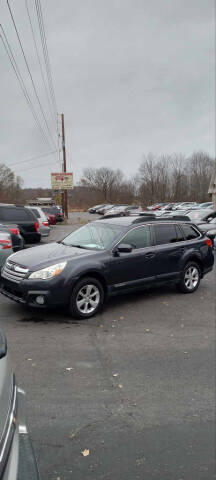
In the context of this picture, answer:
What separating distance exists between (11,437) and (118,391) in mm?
2220

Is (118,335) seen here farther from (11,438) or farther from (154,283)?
(11,438)

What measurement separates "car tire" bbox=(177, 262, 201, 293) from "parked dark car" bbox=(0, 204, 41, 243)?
8028 mm

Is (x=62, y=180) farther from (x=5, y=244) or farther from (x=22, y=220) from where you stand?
(x=5, y=244)

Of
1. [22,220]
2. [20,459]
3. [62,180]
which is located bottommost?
[20,459]

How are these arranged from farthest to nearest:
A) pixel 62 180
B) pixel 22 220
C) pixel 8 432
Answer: pixel 62 180, pixel 22 220, pixel 8 432

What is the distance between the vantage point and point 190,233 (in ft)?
25.3

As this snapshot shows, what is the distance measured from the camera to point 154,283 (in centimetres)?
672

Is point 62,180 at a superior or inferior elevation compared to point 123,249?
superior

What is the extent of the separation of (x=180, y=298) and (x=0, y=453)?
6157mm

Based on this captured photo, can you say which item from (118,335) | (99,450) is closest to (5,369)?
(99,450)

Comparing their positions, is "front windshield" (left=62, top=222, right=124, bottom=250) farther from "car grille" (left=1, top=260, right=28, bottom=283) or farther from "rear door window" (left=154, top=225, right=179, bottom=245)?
"car grille" (left=1, top=260, right=28, bottom=283)

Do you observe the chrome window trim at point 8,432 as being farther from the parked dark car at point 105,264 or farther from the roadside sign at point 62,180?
the roadside sign at point 62,180

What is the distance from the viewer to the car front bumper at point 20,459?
1.33m

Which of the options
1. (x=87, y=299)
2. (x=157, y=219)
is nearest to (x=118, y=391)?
(x=87, y=299)
